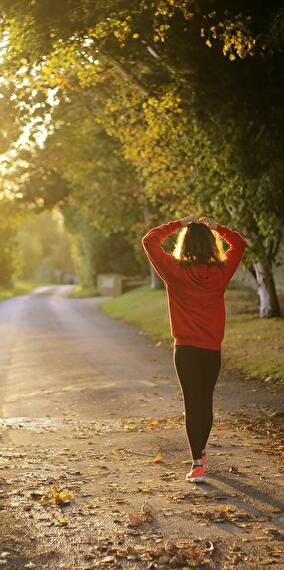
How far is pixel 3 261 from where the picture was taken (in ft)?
224

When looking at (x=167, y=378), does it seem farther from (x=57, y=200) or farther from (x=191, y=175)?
(x=57, y=200)

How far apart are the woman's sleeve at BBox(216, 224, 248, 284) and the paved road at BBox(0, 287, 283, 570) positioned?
5.50 feet

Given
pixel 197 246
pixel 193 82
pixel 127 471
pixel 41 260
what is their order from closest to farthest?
pixel 197 246 < pixel 127 471 < pixel 193 82 < pixel 41 260

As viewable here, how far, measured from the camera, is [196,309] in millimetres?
6883

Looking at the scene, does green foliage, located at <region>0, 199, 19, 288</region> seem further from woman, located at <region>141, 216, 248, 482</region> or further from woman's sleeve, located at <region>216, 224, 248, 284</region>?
woman, located at <region>141, 216, 248, 482</region>

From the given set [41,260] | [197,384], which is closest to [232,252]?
[197,384]

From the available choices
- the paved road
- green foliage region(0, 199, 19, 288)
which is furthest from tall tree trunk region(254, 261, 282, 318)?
green foliage region(0, 199, 19, 288)

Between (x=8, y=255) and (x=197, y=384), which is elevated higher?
(x=197, y=384)

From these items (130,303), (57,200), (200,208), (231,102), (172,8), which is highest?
(172,8)

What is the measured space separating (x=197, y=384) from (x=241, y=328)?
1378 cm

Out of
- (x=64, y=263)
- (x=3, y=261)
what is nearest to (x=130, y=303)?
(x=3, y=261)

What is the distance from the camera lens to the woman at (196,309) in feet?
22.5

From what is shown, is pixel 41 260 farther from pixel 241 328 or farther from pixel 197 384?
pixel 197 384

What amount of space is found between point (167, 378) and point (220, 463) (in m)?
6.59
